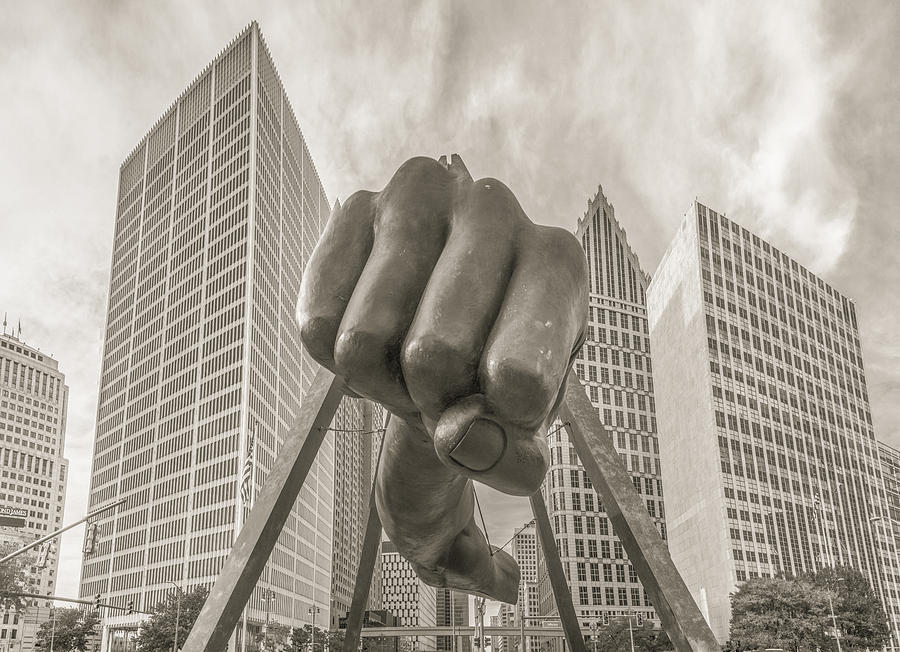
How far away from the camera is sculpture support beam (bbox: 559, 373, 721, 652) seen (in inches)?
187

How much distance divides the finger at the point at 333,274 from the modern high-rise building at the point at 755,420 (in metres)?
82.2

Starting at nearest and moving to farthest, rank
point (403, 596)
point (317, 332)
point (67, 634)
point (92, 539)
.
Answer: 1. point (317, 332)
2. point (92, 539)
3. point (67, 634)
4. point (403, 596)

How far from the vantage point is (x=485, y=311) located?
2.52 metres

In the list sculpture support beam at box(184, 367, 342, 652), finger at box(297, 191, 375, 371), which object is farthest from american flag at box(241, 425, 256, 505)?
finger at box(297, 191, 375, 371)

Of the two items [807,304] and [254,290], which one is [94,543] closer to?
[254,290]

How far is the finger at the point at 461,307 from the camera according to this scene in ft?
7.95

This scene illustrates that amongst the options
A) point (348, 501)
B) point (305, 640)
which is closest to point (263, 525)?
point (305, 640)

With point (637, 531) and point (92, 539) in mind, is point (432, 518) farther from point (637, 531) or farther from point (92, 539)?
point (92, 539)

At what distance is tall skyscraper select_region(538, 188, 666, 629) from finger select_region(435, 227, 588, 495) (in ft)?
319

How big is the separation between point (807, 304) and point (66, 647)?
9028cm

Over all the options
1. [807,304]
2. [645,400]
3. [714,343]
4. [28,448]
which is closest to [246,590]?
[714,343]

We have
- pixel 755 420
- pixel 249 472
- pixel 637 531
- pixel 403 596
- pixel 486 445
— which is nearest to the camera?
pixel 486 445

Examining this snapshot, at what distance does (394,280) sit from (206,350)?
315 feet

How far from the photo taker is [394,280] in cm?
272
